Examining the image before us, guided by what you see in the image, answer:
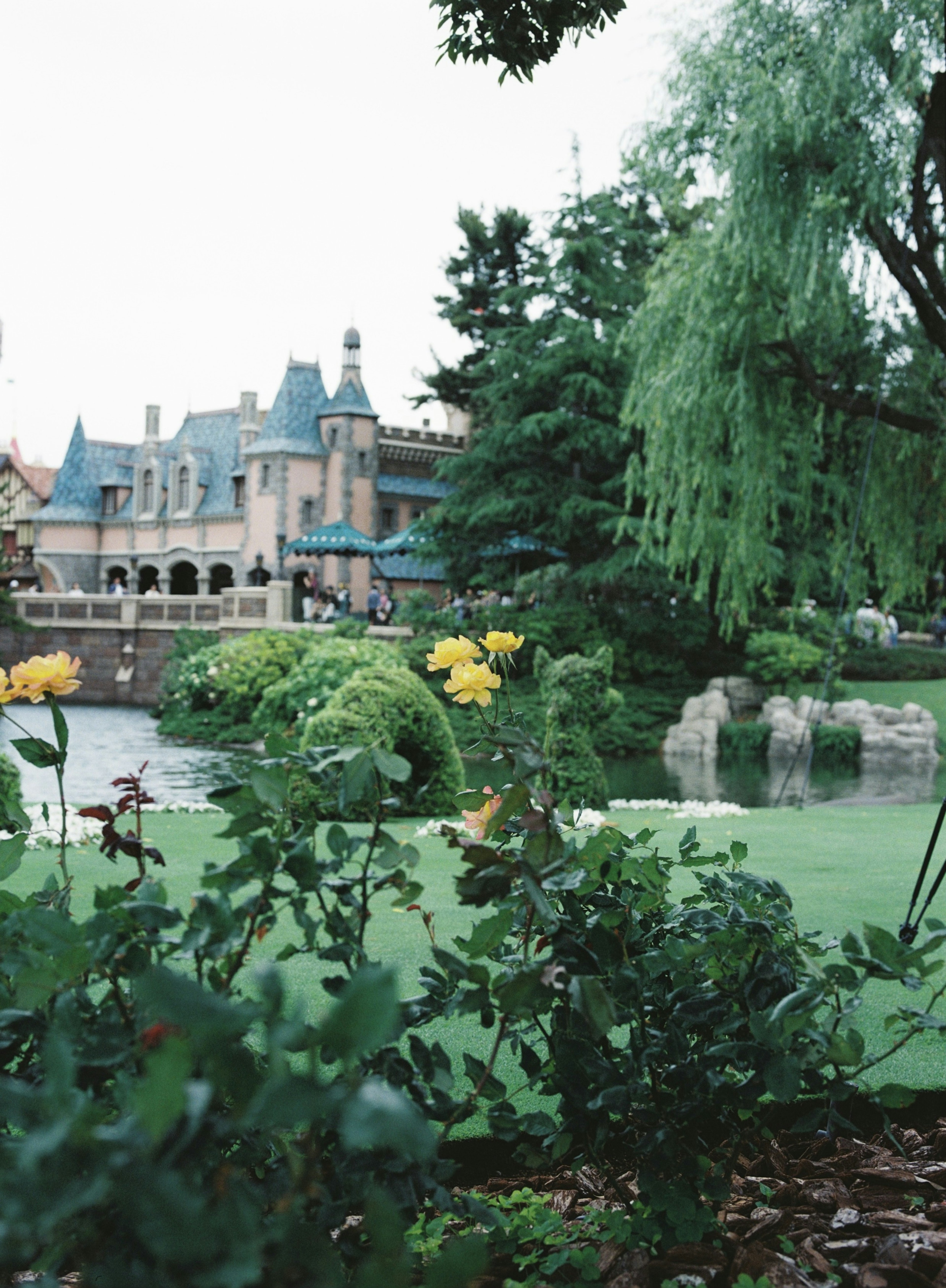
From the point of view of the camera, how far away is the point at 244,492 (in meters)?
43.3

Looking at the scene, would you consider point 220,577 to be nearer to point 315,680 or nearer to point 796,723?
point 315,680

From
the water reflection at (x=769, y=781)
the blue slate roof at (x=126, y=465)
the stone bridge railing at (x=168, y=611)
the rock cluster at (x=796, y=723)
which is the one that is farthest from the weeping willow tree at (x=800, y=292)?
the blue slate roof at (x=126, y=465)

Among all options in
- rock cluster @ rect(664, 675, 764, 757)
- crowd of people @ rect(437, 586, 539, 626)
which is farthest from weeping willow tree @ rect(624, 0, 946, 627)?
crowd of people @ rect(437, 586, 539, 626)

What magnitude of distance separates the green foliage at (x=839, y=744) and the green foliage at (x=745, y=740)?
3.56 feet

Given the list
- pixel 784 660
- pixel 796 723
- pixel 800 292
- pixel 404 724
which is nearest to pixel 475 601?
pixel 784 660

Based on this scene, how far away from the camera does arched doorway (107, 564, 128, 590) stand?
1849 inches

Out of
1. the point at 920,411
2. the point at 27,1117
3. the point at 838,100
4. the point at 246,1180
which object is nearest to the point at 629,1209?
the point at 246,1180

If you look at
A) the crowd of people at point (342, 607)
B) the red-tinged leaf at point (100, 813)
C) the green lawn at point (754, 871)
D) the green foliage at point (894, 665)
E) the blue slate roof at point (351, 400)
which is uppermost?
the blue slate roof at point (351, 400)

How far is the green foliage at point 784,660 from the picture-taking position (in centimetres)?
2306

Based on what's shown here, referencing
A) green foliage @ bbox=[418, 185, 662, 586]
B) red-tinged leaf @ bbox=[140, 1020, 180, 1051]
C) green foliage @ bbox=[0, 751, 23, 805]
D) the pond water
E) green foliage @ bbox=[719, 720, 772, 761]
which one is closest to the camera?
red-tinged leaf @ bbox=[140, 1020, 180, 1051]

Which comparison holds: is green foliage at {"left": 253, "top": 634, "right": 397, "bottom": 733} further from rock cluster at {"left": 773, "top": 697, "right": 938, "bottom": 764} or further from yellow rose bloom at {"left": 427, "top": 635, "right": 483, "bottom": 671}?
yellow rose bloom at {"left": 427, "top": 635, "right": 483, "bottom": 671}

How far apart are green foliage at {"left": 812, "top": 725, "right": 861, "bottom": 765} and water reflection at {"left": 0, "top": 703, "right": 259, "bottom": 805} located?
9.75 m

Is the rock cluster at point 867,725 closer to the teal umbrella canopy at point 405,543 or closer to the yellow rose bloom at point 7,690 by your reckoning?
the teal umbrella canopy at point 405,543

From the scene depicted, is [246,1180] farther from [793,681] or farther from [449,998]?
[793,681]
